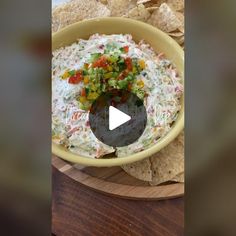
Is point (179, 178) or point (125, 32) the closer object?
point (179, 178)

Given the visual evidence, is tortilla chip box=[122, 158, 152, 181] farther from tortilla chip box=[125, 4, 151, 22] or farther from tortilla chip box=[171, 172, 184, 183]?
tortilla chip box=[125, 4, 151, 22]

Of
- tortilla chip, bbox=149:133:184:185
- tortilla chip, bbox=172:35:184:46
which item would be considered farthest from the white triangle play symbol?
tortilla chip, bbox=172:35:184:46

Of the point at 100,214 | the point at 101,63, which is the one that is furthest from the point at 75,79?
the point at 100,214

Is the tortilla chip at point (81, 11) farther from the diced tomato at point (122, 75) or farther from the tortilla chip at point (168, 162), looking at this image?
the tortilla chip at point (168, 162)

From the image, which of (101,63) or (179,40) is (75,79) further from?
(179,40)
